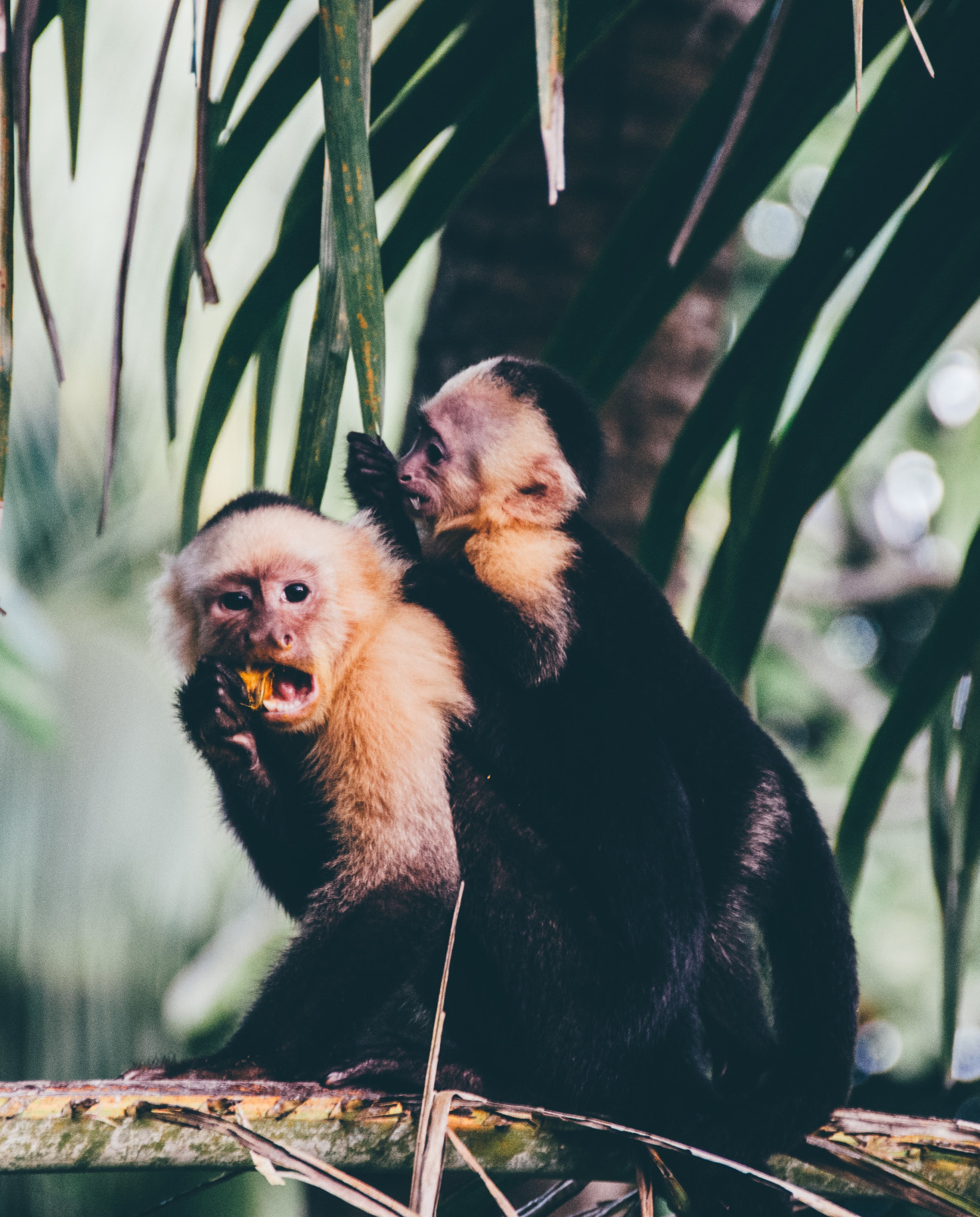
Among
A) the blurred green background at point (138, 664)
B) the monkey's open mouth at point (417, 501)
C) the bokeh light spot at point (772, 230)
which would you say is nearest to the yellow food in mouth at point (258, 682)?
the monkey's open mouth at point (417, 501)

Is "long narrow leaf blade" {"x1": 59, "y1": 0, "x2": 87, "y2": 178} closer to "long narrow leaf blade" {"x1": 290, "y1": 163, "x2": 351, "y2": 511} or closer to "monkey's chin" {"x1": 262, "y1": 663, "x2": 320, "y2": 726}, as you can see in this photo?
"long narrow leaf blade" {"x1": 290, "y1": 163, "x2": 351, "y2": 511}

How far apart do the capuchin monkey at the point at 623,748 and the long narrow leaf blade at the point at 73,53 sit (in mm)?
625

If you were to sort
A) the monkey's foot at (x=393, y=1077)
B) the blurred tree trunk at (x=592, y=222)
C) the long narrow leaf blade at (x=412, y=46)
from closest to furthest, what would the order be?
the monkey's foot at (x=393, y=1077), the long narrow leaf blade at (x=412, y=46), the blurred tree trunk at (x=592, y=222)

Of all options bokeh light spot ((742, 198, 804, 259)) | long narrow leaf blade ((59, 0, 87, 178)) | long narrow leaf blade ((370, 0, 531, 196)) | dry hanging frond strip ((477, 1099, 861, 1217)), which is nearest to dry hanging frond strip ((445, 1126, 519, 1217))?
dry hanging frond strip ((477, 1099, 861, 1217))

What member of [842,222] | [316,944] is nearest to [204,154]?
[842,222]

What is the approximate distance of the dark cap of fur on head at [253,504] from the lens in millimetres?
1804

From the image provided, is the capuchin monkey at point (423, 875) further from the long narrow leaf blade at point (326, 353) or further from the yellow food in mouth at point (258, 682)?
the long narrow leaf blade at point (326, 353)

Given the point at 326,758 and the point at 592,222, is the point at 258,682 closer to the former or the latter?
the point at 326,758

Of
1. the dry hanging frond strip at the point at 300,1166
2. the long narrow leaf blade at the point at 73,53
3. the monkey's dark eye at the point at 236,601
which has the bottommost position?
the dry hanging frond strip at the point at 300,1166

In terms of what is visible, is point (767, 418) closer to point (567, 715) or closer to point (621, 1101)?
point (567, 715)

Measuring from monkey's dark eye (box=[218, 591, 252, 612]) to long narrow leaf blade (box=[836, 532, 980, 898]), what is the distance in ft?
3.07

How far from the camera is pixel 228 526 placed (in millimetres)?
1802

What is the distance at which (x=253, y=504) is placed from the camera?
181cm

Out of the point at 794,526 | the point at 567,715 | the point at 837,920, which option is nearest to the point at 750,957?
the point at 837,920
